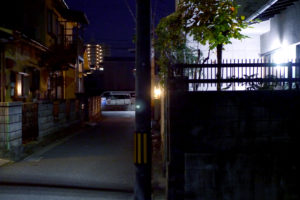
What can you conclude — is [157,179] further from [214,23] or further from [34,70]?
[34,70]

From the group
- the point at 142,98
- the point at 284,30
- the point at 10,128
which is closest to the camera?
the point at 142,98

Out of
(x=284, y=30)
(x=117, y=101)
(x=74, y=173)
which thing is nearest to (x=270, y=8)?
(x=284, y=30)

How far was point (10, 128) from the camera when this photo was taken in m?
9.52

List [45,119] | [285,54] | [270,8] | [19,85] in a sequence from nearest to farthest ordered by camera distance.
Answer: [270,8]
[285,54]
[45,119]
[19,85]

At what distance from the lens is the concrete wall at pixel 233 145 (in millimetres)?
6254

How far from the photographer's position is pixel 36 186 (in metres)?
7.18

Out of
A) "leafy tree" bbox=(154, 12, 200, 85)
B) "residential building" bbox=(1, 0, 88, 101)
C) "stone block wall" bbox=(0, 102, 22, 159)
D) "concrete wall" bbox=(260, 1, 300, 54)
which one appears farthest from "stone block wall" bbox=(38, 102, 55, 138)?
"concrete wall" bbox=(260, 1, 300, 54)

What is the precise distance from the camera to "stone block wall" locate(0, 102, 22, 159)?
9359 mm

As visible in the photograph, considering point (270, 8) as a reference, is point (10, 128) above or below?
below

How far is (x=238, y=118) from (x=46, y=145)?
8.97 m

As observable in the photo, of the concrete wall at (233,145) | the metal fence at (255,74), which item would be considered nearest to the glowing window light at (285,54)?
the metal fence at (255,74)

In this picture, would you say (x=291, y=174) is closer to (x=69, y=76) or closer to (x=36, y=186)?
(x=36, y=186)

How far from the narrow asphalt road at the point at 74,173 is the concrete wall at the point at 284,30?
282 inches

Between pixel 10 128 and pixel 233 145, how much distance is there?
6767 mm
